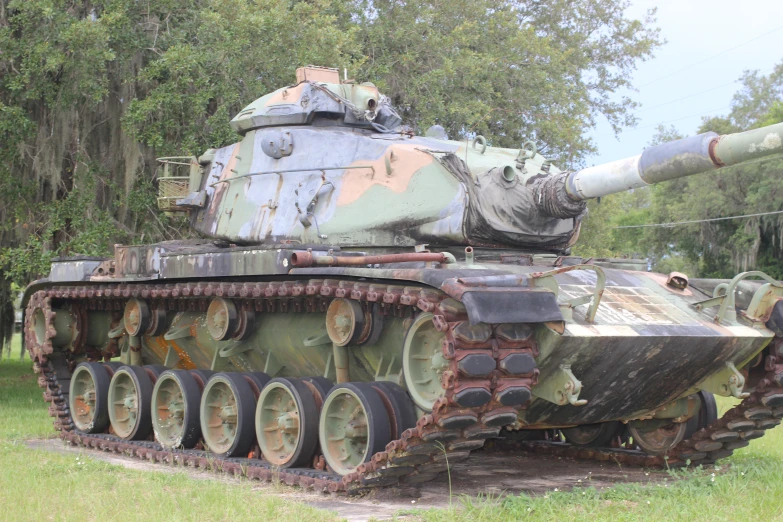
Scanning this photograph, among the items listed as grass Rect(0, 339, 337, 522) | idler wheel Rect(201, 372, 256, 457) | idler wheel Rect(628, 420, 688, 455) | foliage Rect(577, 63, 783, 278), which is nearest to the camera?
grass Rect(0, 339, 337, 522)

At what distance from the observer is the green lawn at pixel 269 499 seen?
24.2 ft

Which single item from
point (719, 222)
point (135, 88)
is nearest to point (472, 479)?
point (135, 88)

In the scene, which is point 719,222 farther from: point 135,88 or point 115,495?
point 115,495

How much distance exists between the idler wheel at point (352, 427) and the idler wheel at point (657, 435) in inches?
140

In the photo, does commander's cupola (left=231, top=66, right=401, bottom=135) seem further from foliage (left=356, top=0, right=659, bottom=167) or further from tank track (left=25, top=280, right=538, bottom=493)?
foliage (left=356, top=0, right=659, bottom=167)

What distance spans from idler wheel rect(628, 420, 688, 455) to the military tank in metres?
0.03

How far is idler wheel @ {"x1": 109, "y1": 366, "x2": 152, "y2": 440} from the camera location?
11.7 metres

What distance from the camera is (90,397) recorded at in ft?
42.0

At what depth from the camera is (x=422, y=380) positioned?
27.7 feet

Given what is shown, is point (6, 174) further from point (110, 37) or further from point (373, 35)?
point (373, 35)

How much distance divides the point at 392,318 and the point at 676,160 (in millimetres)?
2868

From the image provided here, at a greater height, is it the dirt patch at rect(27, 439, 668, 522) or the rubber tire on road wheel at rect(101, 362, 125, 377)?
the rubber tire on road wheel at rect(101, 362, 125, 377)

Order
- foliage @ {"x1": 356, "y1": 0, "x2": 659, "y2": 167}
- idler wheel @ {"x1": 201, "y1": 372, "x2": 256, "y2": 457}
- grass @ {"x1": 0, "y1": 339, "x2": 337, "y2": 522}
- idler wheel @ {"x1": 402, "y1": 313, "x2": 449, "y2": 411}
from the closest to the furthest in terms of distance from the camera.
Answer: grass @ {"x1": 0, "y1": 339, "x2": 337, "y2": 522}
idler wheel @ {"x1": 402, "y1": 313, "x2": 449, "y2": 411}
idler wheel @ {"x1": 201, "y1": 372, "x2": 256, "y2": 457}
foliage @ {"x1": 356, "y1": 0, "x2": 659, "y2": 167}

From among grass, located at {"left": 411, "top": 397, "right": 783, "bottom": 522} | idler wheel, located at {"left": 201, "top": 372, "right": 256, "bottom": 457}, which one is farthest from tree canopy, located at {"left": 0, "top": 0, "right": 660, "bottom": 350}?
grass, located at {"left": 411, "top": 397, "right": 783, "bottom": 522}
